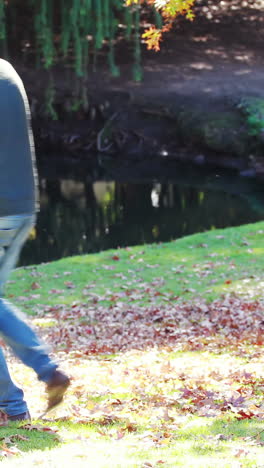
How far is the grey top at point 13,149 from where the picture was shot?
3590 mm

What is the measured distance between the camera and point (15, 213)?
365cm

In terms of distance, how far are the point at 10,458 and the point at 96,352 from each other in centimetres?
417

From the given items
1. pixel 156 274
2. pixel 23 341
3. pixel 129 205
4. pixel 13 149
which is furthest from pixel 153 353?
pixel 129 205

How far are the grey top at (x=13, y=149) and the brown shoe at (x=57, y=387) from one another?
934 mm

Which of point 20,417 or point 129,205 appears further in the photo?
point 129,205

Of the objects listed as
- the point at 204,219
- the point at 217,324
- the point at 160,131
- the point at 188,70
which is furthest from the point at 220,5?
the point at 217,324

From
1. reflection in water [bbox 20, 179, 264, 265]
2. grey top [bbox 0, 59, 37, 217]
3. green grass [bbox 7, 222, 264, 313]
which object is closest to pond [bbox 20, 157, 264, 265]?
reflection in water [bbox 20, 179, 264, 265]

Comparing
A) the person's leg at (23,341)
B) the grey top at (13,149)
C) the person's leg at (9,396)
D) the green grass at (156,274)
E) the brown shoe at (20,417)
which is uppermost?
the grey top at (13,149)

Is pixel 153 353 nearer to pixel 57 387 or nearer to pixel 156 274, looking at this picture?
pixel 57 387

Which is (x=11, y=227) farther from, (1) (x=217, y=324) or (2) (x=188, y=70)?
(2) (x=188, y=70)

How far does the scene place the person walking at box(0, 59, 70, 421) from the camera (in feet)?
11.8

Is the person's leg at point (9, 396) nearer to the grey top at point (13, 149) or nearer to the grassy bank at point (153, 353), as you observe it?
the grassy bank at point (153, 353)

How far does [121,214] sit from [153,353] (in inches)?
495

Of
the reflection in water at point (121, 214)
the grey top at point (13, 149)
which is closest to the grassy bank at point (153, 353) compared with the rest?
the grey top at point (13, 149)
